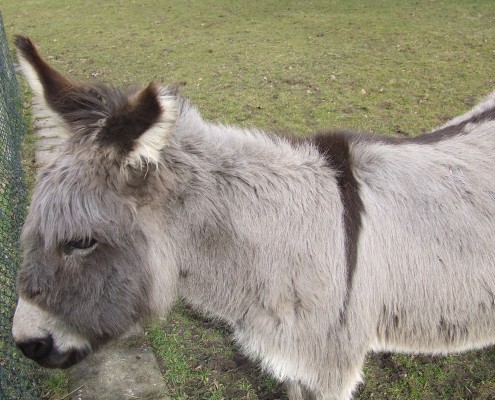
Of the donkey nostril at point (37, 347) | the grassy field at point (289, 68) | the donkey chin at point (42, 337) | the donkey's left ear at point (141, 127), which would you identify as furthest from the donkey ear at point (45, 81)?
the grassy field at point (289, 68)

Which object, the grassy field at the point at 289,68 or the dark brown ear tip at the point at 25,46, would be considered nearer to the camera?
the dark brown ear tip at the point at 25,46

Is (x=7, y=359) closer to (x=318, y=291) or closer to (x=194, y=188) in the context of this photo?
(x=194, y=188)

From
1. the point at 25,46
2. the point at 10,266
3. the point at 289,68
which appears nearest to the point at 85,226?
the point at 25,46

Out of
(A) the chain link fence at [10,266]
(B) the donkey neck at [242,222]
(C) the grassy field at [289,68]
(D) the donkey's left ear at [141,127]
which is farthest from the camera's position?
(C) the grassy field at [289,68]

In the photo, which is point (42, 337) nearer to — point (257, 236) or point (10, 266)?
point (257, 236)

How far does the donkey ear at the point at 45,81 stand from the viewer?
2.09 meters

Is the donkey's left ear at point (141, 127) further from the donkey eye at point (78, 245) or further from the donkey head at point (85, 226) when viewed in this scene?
the donkey eye at point (78, 245)

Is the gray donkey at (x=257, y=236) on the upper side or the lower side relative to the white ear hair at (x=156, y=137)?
lower

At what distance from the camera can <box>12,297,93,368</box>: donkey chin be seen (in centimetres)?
208

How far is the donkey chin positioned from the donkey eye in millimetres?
300

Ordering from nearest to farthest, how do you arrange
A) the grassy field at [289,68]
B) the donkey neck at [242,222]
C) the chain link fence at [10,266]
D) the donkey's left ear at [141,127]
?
the donkey's left ear at [141,127], the donkey neck at [242,222], the chain link fence at [10,266], the grassy field at [289,68]

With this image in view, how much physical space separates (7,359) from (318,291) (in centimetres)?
206

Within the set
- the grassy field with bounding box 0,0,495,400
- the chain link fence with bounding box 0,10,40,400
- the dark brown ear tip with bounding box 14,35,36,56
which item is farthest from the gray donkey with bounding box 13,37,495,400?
the grassy field with bounding box 0,0,495,400

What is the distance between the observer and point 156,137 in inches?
75.0
